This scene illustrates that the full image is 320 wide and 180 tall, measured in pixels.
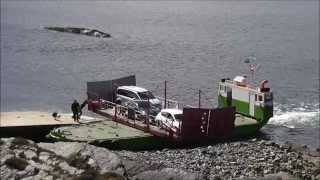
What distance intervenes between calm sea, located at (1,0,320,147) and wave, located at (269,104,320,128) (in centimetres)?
9

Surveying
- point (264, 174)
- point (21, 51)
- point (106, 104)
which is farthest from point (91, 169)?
point (21, 51)

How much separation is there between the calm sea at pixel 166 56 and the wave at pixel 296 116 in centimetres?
9

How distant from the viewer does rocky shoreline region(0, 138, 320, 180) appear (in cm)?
2792

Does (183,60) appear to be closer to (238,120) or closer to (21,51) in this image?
(21,51)

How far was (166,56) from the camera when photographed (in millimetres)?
90562

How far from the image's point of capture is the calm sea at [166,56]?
202ft

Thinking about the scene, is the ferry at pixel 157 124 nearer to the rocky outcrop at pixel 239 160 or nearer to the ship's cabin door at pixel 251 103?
the ship's cabin door at pixel 251 103

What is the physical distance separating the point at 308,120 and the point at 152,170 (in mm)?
27716

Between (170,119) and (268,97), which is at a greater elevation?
(268,97)

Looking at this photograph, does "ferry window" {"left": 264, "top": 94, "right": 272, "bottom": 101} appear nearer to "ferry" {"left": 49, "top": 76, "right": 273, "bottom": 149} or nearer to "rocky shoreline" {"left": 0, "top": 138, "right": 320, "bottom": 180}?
"ferry" {"left": 49, "top": 76, "right": 273, "bottom": 149}

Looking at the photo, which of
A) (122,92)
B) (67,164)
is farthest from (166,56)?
(67,164)

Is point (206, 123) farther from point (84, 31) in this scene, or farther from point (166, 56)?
point (84, 31)

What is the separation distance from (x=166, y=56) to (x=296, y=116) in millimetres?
37721

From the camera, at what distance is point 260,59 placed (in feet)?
296
